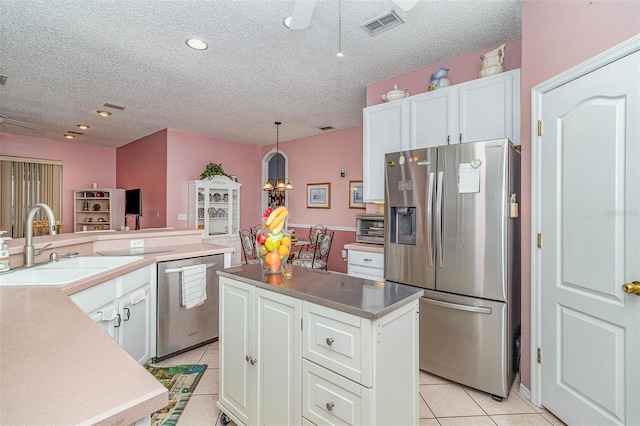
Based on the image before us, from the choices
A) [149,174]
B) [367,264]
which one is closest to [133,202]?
[149,174]

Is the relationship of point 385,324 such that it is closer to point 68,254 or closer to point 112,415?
point 112,415

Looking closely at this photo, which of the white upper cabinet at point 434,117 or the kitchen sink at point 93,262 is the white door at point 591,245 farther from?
the kitchen sink at point 93,262

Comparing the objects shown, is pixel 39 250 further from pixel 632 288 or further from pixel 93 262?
pixel 632 288

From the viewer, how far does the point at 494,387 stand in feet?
7.13

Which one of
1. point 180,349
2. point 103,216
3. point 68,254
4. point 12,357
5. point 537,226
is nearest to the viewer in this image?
point 12,357

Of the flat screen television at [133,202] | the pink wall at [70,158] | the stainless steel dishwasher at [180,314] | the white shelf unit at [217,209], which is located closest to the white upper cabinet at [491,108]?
the stainless steel dishwasher at [180,314]

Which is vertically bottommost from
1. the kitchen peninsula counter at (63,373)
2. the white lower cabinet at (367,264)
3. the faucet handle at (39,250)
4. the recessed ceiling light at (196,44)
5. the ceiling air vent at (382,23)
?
the white lower cabinet at (367,264)

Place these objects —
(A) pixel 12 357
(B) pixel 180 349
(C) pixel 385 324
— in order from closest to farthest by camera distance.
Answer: (A) pixel 12 357
(C) pixel 385 324
(B) pixel 180 349

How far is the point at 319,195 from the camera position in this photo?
6.18 metres

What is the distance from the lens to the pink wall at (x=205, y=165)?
560 cm

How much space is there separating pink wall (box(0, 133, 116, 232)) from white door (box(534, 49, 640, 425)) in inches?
316

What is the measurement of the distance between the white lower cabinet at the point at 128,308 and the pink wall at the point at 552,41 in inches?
106

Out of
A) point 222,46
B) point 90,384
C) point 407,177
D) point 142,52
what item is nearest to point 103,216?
point 142,52

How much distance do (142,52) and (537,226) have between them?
351 cm
